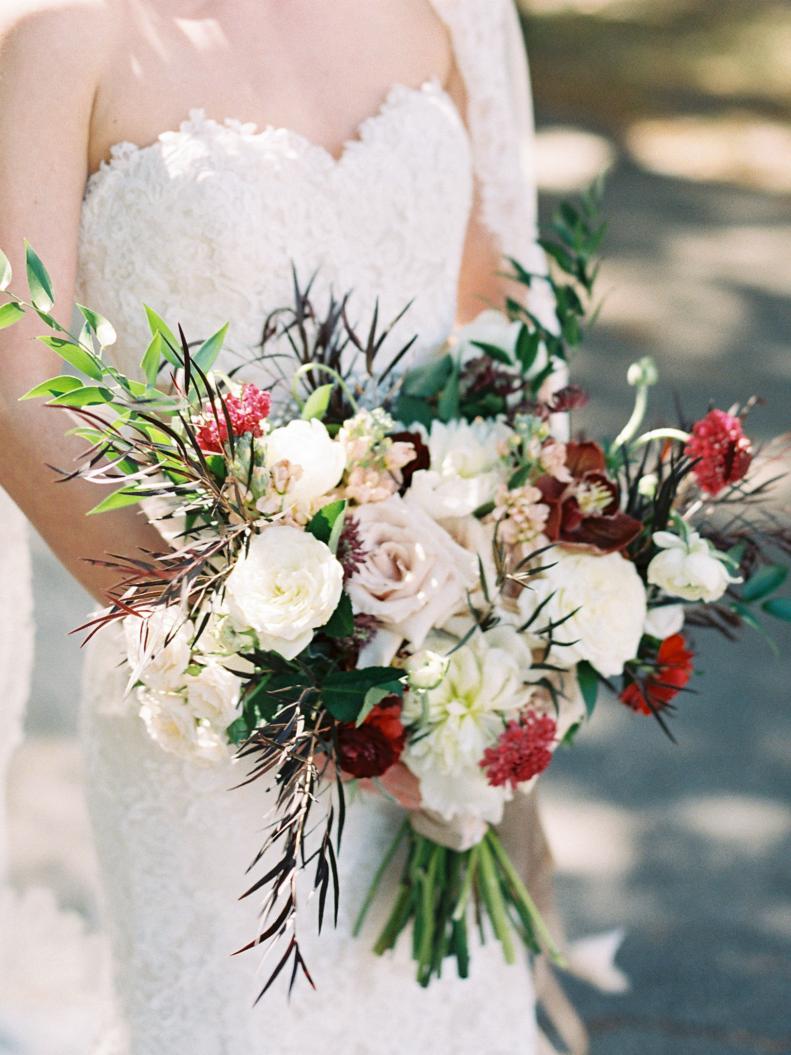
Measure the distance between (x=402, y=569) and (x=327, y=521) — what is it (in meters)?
0.12

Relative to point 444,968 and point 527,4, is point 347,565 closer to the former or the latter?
point 444,968

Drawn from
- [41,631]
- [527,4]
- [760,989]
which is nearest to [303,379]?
[41,631]

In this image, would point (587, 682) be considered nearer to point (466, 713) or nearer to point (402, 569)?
point (466, 713)

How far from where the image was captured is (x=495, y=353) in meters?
1.79

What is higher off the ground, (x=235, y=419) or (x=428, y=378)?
(x=235, y=419)

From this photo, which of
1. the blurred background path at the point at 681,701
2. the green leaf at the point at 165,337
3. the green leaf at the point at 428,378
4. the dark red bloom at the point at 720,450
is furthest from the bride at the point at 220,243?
the blurred background path at the point at 681,701

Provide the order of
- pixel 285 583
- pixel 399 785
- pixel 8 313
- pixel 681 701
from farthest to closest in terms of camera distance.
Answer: pixel 681 701, pixel 399 785, pixel 285 583, pixel 8 313

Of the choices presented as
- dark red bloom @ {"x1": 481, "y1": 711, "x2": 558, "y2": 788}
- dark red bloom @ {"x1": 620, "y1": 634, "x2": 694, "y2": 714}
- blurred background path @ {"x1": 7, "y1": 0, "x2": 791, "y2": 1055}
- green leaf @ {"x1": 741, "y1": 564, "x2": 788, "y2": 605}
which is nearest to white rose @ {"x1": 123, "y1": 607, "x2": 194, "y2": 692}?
dark red bloom @ {"x1": 481, "y1": 711, "x2": 558, "y2": 788}

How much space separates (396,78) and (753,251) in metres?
4.87

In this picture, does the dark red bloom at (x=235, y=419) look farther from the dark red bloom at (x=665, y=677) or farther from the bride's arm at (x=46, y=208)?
the dark red bloom at (x=665, y=677)

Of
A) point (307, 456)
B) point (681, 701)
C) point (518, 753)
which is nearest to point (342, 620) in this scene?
point (307, 456)

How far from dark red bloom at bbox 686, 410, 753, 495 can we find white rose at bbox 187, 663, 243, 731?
0.58 metres

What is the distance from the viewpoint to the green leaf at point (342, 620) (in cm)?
143

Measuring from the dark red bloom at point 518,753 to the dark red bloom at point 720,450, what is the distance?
13.4 inches
